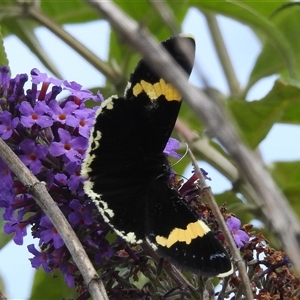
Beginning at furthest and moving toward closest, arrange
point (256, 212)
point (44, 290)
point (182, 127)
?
1. point (44, 290)
2. point (256, 212)
3. point (182, 127)

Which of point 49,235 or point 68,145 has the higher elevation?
point 68,145

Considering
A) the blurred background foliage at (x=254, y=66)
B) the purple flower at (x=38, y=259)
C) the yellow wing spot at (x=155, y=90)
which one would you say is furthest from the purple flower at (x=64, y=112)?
the blurred background foliage at (x=254, y=66)

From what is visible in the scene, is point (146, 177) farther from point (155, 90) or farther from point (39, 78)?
point (39, 78)

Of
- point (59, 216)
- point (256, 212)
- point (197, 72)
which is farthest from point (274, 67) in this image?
point (197, 72)

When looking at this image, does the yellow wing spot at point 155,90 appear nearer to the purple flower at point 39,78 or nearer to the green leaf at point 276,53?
the purple flower at point 39,78

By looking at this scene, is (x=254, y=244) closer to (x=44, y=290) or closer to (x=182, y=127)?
(x=182, y=127)

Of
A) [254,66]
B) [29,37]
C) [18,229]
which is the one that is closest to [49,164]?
[18,229]

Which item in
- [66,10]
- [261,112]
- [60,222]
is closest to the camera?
[60,222]
